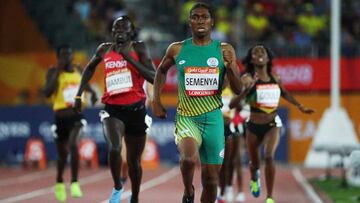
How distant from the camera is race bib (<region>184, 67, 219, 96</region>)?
9.84 meters

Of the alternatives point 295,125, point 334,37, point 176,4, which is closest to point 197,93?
point 334,37

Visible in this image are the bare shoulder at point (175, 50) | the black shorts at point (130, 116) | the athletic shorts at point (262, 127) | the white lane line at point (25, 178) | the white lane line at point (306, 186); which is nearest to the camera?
the bare shoulder at point (175, 50)

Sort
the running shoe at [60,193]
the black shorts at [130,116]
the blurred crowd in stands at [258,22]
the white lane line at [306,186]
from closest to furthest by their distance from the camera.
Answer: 1. the black shorts at [130,116]
2. the running shoe at [60,193]
3. the white lane line at [306,186]
4. the blurred crowd in stands at [258,22]

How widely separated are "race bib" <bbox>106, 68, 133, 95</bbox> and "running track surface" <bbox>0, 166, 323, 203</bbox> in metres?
3.13

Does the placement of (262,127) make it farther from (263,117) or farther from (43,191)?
(43,191)

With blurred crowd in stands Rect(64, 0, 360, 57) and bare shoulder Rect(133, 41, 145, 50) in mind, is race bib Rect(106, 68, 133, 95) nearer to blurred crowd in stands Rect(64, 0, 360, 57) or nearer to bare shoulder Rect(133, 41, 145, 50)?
bare shoulder Rect(133, 41, 145, 50)

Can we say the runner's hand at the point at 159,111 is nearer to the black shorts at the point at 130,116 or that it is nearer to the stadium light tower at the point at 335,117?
the black shorts at the point at 130,116

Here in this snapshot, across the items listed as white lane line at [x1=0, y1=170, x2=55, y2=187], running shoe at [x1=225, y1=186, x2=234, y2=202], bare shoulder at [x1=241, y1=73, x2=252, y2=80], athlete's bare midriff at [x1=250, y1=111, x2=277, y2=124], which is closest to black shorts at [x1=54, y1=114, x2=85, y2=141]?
running shoe at [x1=225, y1=186, x2=234, y2=202]

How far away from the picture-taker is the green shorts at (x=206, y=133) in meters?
9.84

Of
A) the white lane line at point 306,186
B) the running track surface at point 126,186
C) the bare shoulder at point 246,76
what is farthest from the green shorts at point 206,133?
the white lane line at point 306,186

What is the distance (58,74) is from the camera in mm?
15156

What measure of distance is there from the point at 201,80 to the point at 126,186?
362 inches

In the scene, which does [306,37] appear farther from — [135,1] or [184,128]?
[184,128]

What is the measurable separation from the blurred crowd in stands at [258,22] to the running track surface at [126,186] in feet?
12.3
